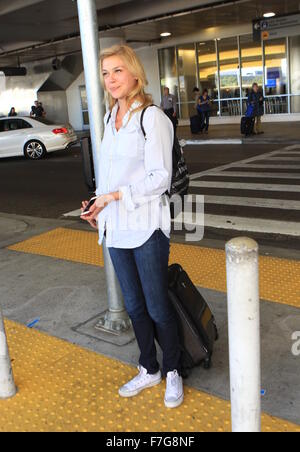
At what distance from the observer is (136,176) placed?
270 cm

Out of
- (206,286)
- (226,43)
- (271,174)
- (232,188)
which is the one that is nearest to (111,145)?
(206,286)

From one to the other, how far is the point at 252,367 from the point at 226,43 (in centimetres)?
2376

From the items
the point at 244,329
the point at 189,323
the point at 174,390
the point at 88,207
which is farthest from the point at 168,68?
the point at 244,329

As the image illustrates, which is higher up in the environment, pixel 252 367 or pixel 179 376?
pixel 252 367

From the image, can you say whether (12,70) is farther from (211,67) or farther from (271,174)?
(271,174)

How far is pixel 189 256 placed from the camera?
18.2 feet

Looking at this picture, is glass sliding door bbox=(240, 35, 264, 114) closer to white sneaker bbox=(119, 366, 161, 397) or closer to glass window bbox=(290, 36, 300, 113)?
glass window bbox=(290, 36, 300, 113)

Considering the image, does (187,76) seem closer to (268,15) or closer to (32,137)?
(268,15)

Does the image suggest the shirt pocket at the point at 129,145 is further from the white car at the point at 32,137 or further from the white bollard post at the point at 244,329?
the white car at the point at 32,137

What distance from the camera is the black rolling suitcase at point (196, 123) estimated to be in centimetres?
2051

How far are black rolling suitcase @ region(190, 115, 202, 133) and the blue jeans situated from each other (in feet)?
59.6

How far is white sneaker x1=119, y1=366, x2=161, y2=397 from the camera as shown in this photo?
3.04 meters

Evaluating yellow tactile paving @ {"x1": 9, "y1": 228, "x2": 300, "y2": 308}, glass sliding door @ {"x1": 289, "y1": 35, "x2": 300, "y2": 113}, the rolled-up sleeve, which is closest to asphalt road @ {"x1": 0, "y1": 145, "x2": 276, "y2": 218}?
yellow tactile paving @ {"x1": 9, "y1": 228, "x2": 300, "y2": 308}

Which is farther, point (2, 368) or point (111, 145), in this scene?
point (2, 368)
